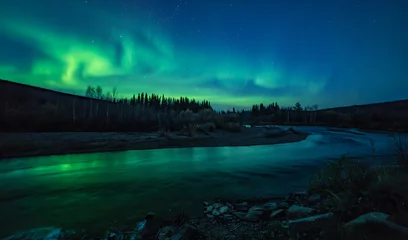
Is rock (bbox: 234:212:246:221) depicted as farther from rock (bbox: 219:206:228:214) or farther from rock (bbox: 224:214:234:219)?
rock (bbox: 219:206:228:214)

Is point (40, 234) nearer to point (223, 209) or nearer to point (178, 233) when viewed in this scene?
point (178, 233)

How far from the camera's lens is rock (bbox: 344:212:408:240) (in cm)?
312

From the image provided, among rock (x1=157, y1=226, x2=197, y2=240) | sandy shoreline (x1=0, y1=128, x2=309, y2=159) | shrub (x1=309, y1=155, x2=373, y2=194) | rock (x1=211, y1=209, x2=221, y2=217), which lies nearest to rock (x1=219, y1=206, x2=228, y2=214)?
rock (x1=211, y1=209, x2=221, y2=217)

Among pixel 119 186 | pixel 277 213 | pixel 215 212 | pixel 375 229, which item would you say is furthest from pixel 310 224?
pixel 119 186

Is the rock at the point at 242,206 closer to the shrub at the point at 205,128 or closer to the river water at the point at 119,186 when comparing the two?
the river water at the point at 119,186

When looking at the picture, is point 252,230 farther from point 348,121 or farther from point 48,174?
point 348,121

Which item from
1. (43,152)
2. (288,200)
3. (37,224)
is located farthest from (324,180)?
(43,152)

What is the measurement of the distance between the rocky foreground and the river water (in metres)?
0.74

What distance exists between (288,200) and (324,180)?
1580 mm

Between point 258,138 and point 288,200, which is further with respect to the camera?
point 258,138

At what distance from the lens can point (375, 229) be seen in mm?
3299

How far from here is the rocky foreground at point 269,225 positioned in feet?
11.3

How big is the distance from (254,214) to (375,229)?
3.55 meters

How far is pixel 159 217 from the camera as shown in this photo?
7.05 m
